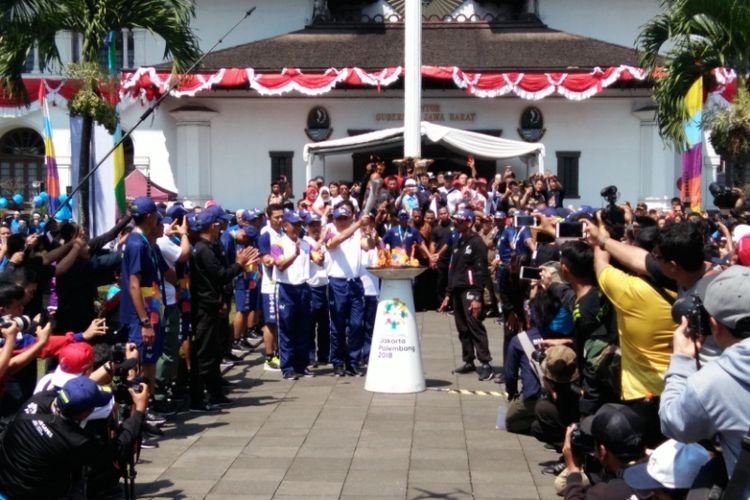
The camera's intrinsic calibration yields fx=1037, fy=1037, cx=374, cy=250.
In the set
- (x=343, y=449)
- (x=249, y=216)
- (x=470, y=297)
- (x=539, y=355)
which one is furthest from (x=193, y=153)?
(x=539, y=355)

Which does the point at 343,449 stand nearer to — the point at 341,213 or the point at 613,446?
the point at 613,446

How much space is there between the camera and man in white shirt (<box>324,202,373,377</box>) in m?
13.1

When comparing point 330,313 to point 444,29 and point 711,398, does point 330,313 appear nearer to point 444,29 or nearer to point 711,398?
point 711,398

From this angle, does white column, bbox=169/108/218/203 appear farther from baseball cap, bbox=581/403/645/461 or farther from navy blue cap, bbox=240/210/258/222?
baseball cap, bbox=581/403/645/461

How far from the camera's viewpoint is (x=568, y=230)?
7648 millimetres

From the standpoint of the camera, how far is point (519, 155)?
28.6m

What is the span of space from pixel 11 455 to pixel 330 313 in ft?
24.5

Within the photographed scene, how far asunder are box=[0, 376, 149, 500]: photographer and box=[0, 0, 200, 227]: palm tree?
975cm

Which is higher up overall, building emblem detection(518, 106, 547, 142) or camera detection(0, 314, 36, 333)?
building emblem detection(518, 106, 547, 142)

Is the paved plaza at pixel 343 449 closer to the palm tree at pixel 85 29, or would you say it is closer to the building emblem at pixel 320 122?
the palm tree at pixel 85 29

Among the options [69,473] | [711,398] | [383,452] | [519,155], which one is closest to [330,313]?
[383,452]

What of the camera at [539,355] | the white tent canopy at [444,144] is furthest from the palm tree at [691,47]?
→ the camera at [539,355]

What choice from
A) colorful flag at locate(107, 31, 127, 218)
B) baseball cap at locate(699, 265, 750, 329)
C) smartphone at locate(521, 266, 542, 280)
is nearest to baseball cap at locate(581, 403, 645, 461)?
baseball cap at locate(699, 265, 750, 329)

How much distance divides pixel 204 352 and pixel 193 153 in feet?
71.5
